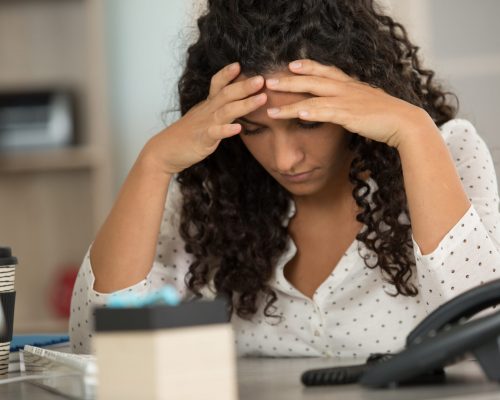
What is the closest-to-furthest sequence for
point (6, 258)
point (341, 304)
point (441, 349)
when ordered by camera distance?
point (441, 349) < point (6, 258) < point (341, 304)

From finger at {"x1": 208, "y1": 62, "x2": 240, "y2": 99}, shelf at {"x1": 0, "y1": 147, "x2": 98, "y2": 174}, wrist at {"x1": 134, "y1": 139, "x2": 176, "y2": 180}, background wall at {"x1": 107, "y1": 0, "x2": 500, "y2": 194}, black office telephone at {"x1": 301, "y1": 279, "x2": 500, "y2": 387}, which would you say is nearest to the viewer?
black office telephone at {"x1": 301, "y1": 279, "x2": 500, "y2": 387}

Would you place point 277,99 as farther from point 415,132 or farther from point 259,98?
point 415,132

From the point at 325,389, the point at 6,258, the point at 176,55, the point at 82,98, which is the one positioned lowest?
the point at 325,389

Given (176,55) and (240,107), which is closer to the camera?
(240,107)

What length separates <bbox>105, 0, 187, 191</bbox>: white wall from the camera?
3389 millimetres

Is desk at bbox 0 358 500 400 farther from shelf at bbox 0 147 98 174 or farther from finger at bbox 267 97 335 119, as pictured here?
shelf at bbox 0 147 98 174

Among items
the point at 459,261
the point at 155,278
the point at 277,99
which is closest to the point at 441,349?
the point at 459,261

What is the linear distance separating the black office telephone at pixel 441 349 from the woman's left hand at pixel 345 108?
45 cm

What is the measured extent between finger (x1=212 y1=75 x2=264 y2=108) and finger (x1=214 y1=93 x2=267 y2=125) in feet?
0.03

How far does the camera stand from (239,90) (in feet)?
4.69

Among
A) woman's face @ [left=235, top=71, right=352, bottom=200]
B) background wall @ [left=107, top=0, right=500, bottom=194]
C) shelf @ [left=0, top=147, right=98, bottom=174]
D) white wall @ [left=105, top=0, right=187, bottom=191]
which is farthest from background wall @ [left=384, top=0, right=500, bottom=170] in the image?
woman's face @ [left=235, top=71, right=352, bottom=200]

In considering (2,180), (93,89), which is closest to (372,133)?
(93,89)

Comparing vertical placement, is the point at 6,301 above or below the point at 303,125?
below

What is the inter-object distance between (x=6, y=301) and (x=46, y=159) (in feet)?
7.27
